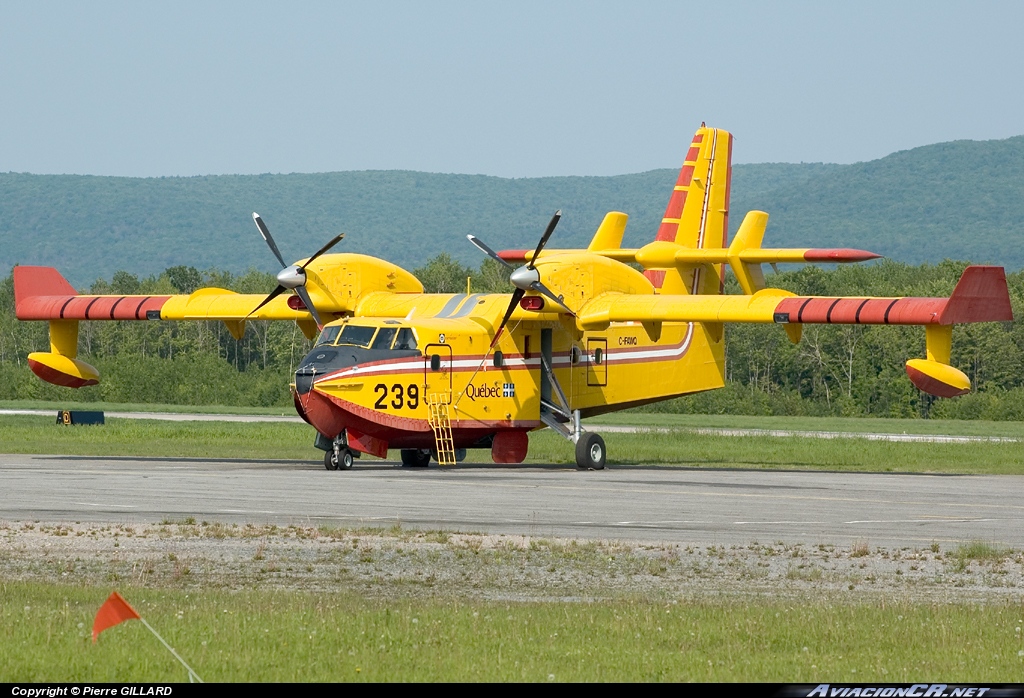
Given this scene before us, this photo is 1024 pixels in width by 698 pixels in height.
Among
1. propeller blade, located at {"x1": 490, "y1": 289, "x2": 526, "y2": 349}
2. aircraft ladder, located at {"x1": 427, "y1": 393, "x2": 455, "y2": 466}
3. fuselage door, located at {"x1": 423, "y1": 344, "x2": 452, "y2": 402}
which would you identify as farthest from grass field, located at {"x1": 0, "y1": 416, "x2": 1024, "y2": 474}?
propeller blade, located at {"x1": 490, "y1": 289, "x2": 526, "y2": 349}

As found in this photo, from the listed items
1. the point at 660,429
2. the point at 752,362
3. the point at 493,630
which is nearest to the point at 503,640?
the point at 493,630

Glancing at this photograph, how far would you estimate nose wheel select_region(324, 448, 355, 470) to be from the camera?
31.4 metres

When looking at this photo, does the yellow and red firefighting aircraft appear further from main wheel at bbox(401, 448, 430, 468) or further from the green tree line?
the green tree line

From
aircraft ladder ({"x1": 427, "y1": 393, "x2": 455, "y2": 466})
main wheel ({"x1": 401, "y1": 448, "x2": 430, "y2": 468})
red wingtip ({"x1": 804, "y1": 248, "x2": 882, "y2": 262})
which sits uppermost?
red wingtip ({"x1": 804, "y1": 248, "x2": 882, "y2": 262})

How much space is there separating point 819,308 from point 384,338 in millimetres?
9266

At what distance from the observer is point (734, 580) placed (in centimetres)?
1552

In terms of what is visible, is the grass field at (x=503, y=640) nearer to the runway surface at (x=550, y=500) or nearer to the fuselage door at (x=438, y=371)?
the runway surface at (x=550, y=500)

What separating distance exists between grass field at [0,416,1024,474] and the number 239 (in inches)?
173

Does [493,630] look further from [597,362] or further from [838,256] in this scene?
[597,362]

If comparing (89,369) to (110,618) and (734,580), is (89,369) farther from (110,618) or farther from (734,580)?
(110,618)

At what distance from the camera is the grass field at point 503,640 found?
33.6ft

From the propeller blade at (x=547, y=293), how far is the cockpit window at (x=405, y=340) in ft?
9.20

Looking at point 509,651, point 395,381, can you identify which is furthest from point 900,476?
point 509,651

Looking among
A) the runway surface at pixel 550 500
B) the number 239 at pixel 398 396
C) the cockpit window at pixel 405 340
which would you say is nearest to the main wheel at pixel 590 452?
the runway surface at pixel 550 500
